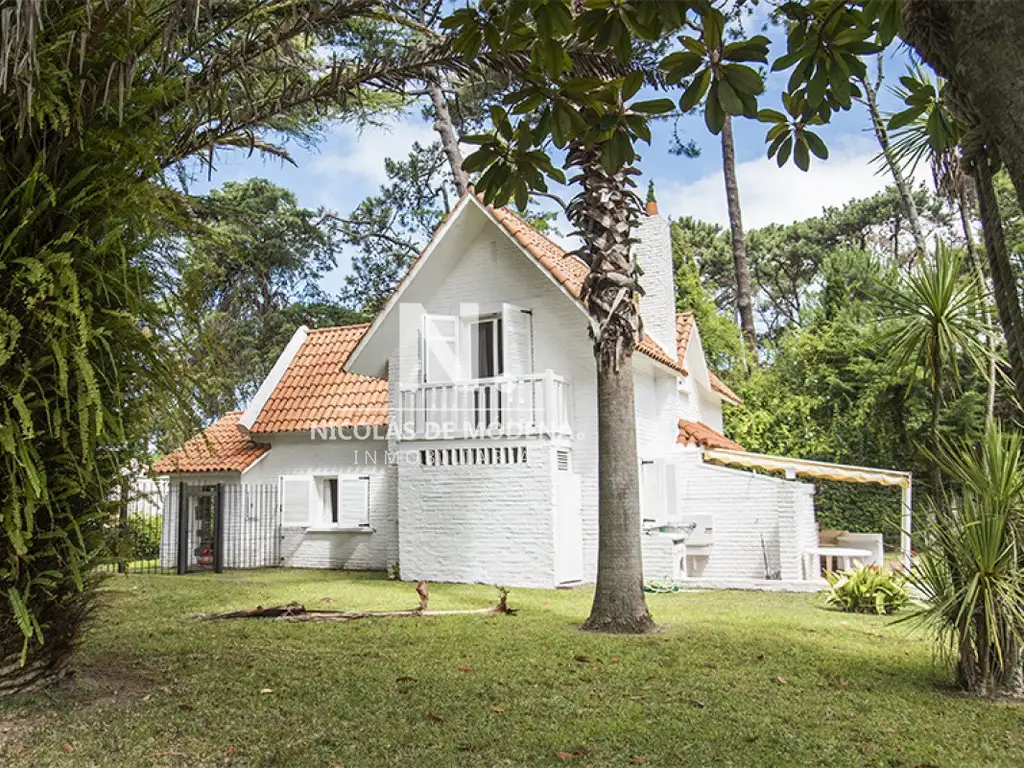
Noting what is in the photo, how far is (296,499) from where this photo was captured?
1962 cm

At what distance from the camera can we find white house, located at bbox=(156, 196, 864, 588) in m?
15.5

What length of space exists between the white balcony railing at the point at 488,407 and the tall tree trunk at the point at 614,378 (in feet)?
15.1

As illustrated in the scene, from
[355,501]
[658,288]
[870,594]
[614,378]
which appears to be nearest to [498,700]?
[614,378]

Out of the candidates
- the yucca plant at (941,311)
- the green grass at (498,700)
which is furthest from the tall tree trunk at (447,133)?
the yucca plant at (941,311)

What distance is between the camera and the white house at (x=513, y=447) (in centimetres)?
1548

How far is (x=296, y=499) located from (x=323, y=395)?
276cm

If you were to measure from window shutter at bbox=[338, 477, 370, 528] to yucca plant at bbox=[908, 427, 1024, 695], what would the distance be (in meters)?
13.7

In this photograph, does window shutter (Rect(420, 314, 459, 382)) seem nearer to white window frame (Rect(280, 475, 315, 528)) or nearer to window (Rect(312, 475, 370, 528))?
window (Rect(312, 475, 370, 528))

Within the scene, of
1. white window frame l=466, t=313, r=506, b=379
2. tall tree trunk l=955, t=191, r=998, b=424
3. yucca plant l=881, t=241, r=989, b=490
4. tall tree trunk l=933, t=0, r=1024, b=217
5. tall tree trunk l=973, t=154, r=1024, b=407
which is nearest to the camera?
tall tree trunk l=933, t=0, r=1024, b=217

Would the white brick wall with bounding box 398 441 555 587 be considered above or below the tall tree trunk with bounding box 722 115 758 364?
below

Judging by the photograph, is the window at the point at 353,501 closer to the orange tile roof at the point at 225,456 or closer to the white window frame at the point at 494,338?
the orange tile roof at the point at 225,456

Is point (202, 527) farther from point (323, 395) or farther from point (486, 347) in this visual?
point (486, 347)

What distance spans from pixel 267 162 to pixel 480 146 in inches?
443

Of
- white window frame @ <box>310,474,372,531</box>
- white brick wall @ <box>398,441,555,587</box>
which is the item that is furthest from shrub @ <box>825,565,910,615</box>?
white window frame @ <box>310,474,372,531</box>
